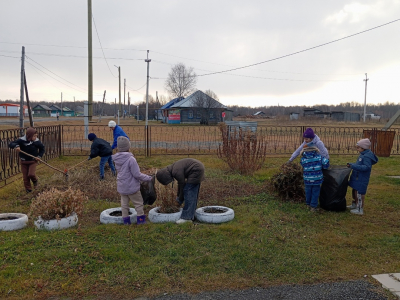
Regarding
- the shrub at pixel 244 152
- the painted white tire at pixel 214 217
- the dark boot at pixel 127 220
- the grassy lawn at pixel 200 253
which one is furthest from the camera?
the shrub at pixel 244 152

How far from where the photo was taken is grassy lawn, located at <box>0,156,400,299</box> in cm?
353

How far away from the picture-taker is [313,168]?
19.1 feet

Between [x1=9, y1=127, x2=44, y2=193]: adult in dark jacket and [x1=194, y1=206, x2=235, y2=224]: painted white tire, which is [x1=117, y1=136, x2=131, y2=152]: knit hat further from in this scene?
[x1=9, y1=127, x2=44, y2=193]: adult in dark jacket

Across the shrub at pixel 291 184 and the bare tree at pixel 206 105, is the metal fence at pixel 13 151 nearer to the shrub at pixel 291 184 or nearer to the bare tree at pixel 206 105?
the shrub at pixel 291 184

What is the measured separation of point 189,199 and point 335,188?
2.63m

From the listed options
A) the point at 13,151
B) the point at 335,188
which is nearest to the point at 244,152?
the point at 335,188

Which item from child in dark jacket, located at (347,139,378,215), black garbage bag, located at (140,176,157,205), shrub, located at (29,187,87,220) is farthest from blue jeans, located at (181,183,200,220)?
child in dark jacket, located at (347,139,378,215)

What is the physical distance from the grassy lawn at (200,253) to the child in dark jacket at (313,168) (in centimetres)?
33

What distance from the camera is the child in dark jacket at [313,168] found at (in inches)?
229

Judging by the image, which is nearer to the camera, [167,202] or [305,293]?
[305,293]

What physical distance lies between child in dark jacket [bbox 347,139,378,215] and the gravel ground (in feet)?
8.37

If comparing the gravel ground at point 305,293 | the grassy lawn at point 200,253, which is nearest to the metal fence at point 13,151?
the grassy lawn at point 200,253

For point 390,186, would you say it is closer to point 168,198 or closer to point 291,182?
point 291,182

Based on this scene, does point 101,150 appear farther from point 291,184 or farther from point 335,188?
point 335,188
